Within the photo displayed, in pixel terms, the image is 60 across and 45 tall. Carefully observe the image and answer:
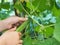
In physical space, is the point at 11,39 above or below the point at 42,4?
below

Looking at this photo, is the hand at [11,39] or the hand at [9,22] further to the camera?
the hand at [9,22]

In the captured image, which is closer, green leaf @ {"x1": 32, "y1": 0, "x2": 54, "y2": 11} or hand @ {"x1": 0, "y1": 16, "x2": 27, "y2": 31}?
green leaf @ {"x1": 32, "y1": 0, "x2": 54, "y2": 11}

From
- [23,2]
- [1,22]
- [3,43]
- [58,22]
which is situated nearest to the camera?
[58,22]

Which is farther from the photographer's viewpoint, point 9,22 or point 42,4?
point 9,22

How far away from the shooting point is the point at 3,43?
647mm

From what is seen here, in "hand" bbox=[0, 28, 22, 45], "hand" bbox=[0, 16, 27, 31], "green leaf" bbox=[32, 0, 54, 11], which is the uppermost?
"green leaf" bbox=[32, 0, 54, 11]

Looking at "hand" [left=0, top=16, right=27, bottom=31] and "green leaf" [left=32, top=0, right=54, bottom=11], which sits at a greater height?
"green leaf" [left=32, top=0, right=54, bottom=11]

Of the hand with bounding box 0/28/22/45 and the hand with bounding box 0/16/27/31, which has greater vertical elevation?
the hand with bounding box 0/16/27/31

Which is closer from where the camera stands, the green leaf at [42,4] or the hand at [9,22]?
the green leaf at [42,4]

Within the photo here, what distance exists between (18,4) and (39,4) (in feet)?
0.36

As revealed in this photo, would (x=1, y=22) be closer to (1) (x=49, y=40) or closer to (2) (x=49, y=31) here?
(2) (x=49, y=31)

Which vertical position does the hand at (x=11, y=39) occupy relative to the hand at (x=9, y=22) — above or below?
below

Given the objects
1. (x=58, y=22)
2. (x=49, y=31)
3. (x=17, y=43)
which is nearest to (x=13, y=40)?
(x=17, y=43)

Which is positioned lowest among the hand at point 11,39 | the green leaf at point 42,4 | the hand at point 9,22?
the hand at point 11,39
